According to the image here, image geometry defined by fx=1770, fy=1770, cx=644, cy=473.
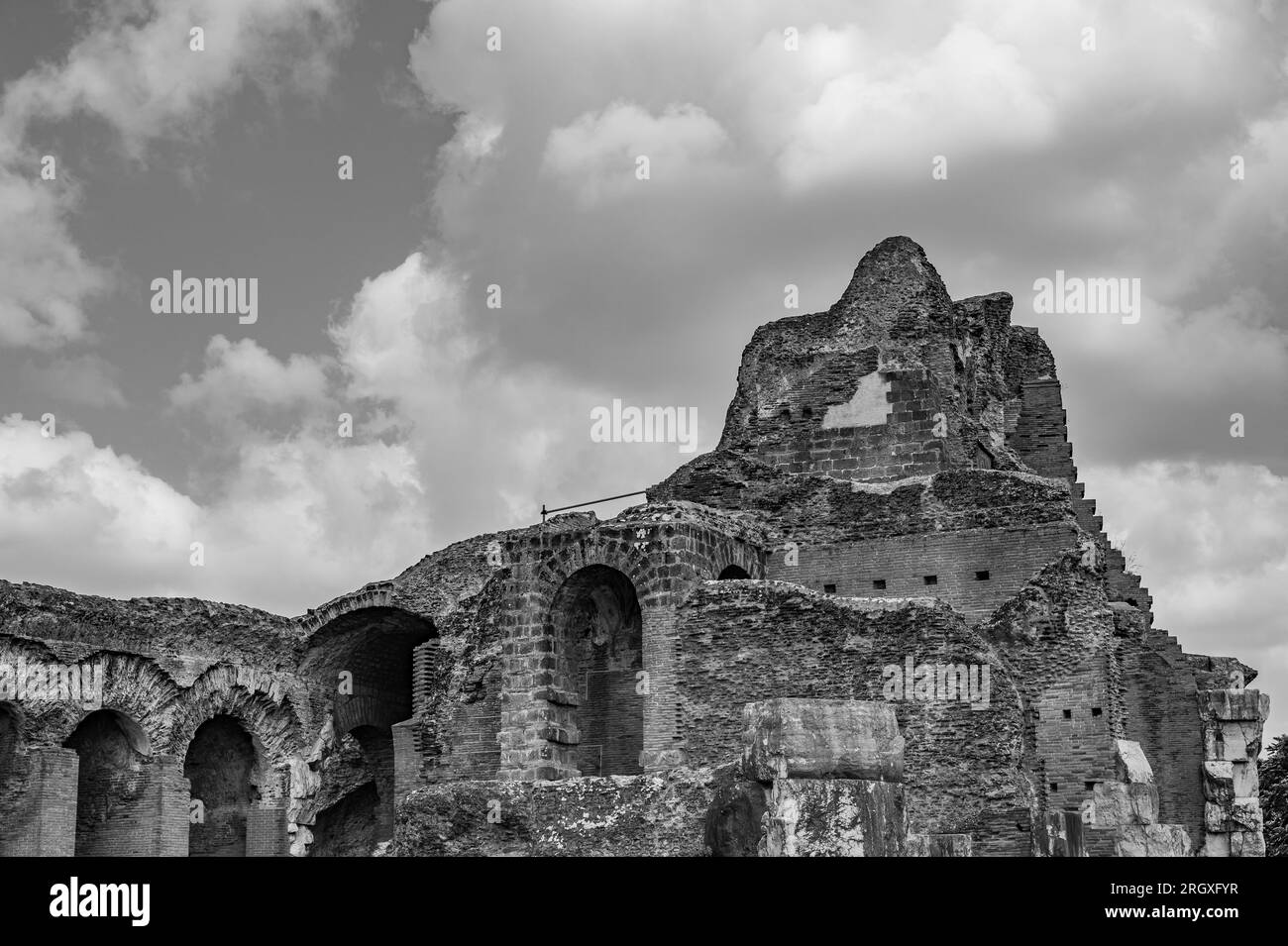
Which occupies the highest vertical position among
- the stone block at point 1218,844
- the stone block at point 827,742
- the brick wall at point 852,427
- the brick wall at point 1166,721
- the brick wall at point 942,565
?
the brick wall at point 852,427

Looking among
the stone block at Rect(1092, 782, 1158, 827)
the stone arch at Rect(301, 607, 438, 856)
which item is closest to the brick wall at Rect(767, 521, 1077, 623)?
the stone block at Rect(1092, 782, 1158, 827)

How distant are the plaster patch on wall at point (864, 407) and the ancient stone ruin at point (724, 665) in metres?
0.03

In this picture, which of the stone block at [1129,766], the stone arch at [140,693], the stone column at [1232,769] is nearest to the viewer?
the stone block at [1129,766]

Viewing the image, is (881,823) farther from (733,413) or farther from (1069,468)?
(1069,468)

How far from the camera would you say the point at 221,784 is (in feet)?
83.5

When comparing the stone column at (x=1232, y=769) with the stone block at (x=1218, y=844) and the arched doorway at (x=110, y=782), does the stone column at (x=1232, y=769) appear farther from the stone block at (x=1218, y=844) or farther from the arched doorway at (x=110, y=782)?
the arched doorway at (x=110, y=782)

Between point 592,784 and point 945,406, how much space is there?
9.91 m

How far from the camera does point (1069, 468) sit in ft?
84.0

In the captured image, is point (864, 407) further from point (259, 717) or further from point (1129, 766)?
point (259, 717)

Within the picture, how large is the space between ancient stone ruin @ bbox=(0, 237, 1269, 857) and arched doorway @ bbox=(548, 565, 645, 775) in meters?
0.04

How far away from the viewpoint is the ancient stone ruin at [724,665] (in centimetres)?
1719

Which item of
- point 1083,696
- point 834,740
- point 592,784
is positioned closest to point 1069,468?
point 1083,696

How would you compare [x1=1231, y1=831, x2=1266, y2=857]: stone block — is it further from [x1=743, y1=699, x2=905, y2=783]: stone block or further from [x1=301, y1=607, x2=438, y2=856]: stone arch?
[x1=301, y1=607, x2=438, y2=856]: stone arch

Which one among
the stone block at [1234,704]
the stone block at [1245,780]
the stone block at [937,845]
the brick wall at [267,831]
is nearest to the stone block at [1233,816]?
the stone block at [1245,780]
